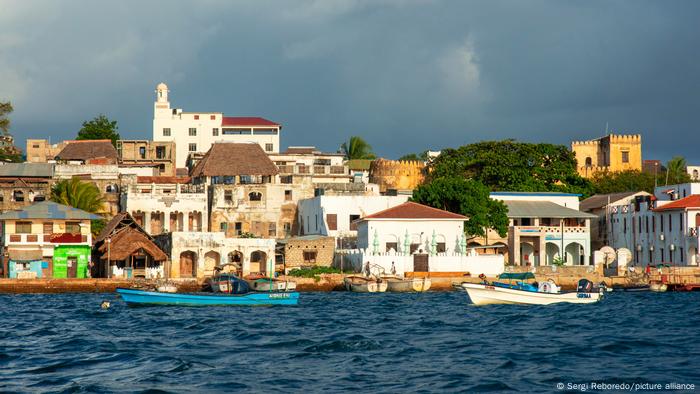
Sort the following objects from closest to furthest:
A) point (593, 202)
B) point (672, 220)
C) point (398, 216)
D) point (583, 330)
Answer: point (583, 330), point (398, 216), point (672, 220), point (593, 202)

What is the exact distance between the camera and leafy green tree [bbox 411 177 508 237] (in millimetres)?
77188

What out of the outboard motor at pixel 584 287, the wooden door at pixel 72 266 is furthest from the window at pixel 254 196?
the outboard motor at pixel 584 287

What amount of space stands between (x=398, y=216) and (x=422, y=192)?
330 inches

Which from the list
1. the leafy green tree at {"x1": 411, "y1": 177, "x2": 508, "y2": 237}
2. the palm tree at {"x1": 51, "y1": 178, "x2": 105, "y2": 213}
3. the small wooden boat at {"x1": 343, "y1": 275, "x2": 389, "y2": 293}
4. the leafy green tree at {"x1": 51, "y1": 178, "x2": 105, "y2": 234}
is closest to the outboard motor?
the small wooden boat at {"x1": 343, "y1": 275, "x2": 389, "y2": 293}

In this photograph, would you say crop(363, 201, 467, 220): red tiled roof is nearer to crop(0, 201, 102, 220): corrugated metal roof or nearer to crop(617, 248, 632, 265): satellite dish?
crop(617, 248, 632, 265): satellite dish

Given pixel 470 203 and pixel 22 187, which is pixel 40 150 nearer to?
pixel 22 187

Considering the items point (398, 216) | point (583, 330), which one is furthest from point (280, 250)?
point (583, 330)

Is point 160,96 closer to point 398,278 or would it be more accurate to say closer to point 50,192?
point 50,192

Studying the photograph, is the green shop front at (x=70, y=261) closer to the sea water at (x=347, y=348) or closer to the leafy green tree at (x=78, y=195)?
the leafy green tree at (x=78, y=195)

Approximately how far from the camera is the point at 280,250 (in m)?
76.1

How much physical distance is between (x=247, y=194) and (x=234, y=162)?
11.7ft

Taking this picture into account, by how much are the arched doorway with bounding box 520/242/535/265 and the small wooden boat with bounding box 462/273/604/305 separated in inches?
1252

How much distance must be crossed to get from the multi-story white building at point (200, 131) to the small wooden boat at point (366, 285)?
46.2 m

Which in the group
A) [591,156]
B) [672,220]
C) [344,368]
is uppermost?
[591,156]
